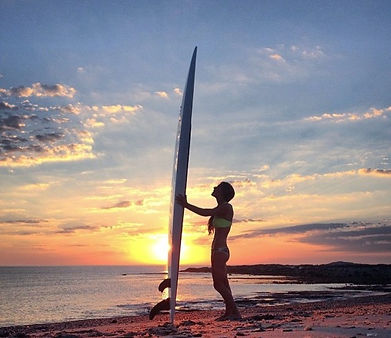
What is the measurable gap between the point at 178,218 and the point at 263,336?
210cm

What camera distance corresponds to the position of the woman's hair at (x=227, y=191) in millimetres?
6977

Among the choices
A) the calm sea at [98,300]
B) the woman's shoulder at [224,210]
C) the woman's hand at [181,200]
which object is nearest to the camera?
the woman's hand at [181,200]

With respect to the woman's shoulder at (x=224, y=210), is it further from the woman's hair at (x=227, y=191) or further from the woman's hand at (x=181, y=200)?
the woman's hand at (x=181, y=200)

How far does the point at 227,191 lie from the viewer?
275 inches

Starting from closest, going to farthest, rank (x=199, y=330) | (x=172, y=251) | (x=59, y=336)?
(x=199, y=330) < (x=59, y=336) < (x=172, y=251)

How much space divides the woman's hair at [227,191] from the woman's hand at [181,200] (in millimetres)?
741

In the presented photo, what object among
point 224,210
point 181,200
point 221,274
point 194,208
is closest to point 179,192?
point 181,200

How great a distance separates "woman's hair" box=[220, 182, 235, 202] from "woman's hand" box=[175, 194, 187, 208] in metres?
0.74

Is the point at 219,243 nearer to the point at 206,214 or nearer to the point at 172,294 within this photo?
the point at 206,214

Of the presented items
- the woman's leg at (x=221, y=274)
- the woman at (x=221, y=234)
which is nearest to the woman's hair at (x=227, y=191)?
the woman at (x=221, y=234)

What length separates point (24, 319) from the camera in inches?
929

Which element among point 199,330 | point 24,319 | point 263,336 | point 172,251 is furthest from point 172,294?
point 24,319

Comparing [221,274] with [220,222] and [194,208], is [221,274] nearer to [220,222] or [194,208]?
[220,222]

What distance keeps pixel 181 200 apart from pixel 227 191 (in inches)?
33.8
